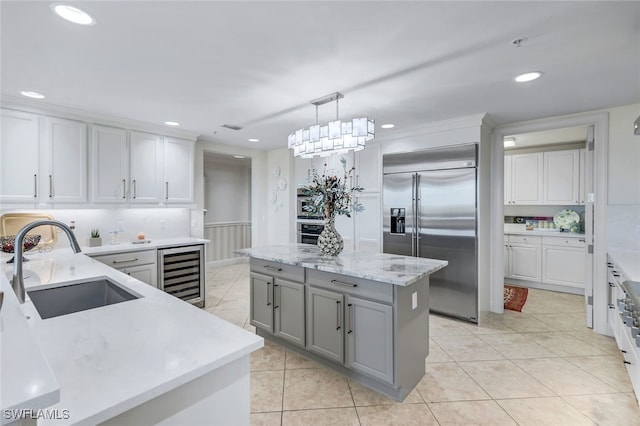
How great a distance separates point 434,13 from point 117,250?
381 centimetres

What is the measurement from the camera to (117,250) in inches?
139

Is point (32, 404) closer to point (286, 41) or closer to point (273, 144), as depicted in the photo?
point (286, 41)

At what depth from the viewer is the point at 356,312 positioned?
91.7 inches

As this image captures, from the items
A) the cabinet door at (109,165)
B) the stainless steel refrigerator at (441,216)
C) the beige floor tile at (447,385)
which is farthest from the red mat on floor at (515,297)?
the cabinet door at (109,165)

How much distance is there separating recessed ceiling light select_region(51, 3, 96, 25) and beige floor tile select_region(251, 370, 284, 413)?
2.67 meters

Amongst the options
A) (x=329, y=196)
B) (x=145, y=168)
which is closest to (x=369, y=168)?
(x=329, y=196)

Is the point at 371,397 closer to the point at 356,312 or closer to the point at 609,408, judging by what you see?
the point at 356,312

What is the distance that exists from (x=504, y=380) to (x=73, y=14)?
3884 mm

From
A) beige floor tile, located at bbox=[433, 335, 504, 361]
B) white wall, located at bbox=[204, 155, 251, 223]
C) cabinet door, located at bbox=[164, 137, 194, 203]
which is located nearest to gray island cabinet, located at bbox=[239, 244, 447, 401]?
beige floor tile, located at bbox=[433, 335, 504, 361]

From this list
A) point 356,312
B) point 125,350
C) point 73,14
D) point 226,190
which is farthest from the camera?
point 226,190

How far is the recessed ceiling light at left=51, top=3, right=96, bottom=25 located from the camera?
5.52 feet

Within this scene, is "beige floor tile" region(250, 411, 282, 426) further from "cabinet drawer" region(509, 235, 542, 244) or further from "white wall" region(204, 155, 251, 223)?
"white wall" region(204, 155, 251, 223)

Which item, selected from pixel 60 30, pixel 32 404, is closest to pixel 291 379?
pixel 32 404

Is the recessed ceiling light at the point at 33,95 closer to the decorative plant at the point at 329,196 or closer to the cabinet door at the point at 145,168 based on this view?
the cabinet door at the point at 145,168
